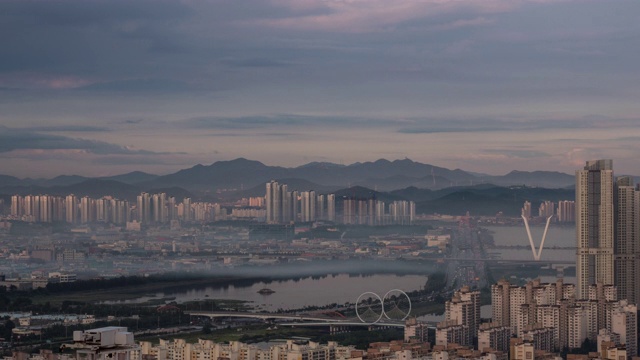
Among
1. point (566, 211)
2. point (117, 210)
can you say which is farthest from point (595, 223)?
point (117, 210)

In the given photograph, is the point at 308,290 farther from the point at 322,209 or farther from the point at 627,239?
the point at 322,209

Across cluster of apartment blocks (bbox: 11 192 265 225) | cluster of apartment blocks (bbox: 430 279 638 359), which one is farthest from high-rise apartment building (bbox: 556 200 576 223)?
cluster of apartment blocks (bbox: 11 192 265 225)

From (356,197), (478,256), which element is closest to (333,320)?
(478,256)

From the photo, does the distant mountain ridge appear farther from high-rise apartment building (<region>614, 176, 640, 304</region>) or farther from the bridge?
the bridge

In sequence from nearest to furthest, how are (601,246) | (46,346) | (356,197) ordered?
(46,346) < (601,246) < (356,197)

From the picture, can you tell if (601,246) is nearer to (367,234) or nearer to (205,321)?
(205,321)

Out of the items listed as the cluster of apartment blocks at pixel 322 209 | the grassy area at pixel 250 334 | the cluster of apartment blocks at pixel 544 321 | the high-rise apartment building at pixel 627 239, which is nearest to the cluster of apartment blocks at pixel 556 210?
the high-rise apartment building at pixel 627 239
